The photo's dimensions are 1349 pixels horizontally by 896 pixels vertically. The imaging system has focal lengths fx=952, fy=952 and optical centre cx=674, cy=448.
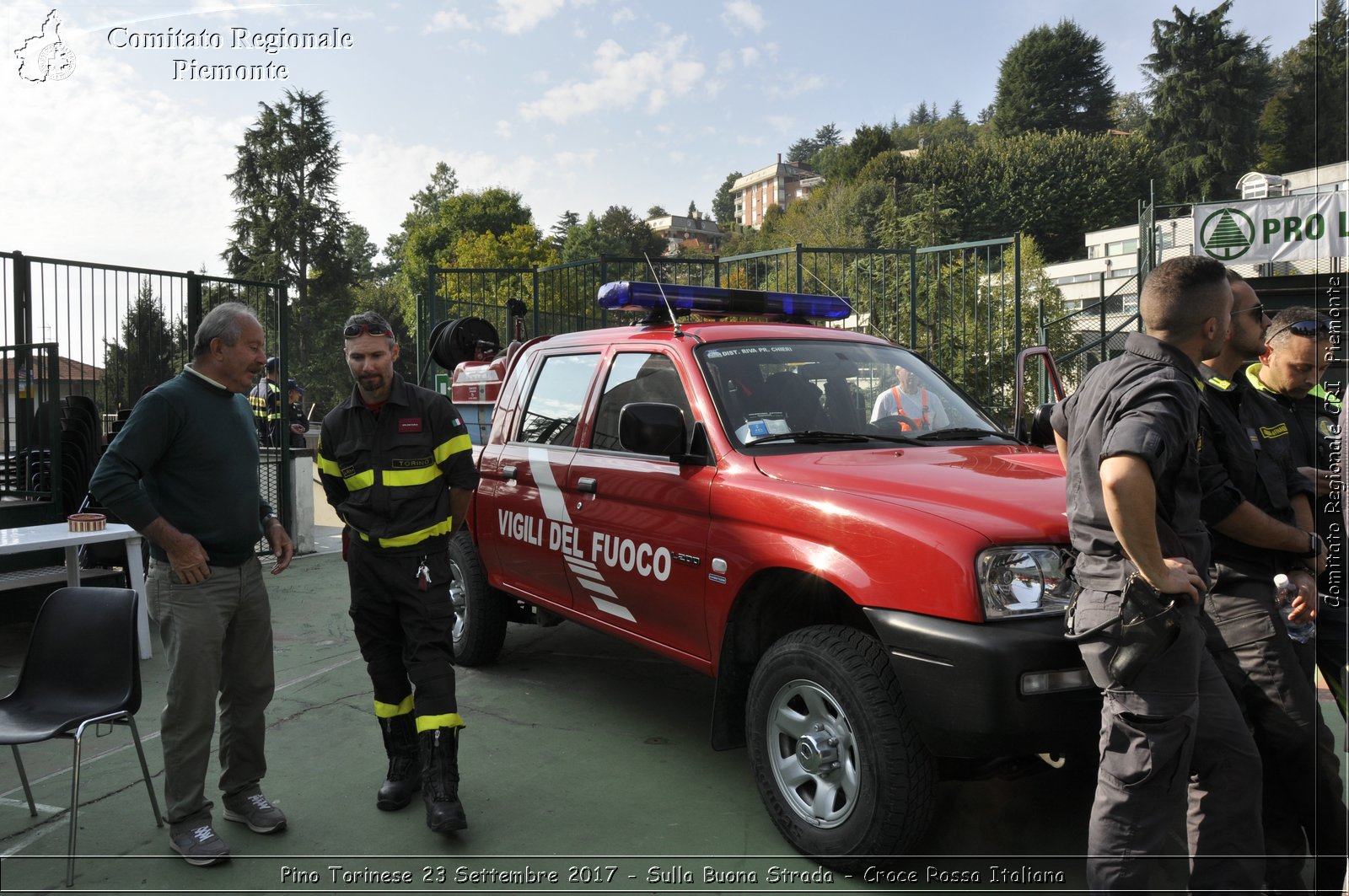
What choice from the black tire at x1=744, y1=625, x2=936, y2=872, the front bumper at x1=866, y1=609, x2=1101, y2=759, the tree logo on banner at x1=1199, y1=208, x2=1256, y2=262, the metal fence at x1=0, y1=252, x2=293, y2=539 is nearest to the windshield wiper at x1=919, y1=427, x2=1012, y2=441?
the black tire at x1=744, y1=625, x2=936, y2=872

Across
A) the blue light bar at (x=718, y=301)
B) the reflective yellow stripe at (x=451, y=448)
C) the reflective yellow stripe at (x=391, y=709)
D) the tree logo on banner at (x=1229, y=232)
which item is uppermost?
the tree logo on banner at (x=1229, y=232)

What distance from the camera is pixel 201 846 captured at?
3.39 m

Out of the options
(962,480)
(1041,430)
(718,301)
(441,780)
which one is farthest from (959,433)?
(441,780)

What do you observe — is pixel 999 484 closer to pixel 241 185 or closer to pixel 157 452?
pixel 157 452

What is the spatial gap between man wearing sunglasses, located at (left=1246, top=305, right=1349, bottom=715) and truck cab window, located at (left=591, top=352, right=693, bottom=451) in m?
2.15

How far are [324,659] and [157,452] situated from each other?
295 centimetres

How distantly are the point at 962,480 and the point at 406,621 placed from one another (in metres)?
2.18

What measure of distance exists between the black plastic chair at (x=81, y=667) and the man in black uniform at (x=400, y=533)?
0.82 m

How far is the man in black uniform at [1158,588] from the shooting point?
2.40 meters

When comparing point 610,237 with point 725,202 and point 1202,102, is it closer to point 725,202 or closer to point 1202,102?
point 1202,102

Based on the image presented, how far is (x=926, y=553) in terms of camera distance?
2.85 m

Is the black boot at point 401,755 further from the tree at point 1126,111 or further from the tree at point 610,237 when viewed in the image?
the tree at point 1126,111

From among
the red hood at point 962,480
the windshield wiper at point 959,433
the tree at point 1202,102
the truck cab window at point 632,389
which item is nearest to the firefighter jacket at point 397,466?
the truck cab window at point 632,389

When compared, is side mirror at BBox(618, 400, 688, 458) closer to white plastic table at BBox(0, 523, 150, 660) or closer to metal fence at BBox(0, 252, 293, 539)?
white plastic table at BBox(0, 523, 150, 660)
